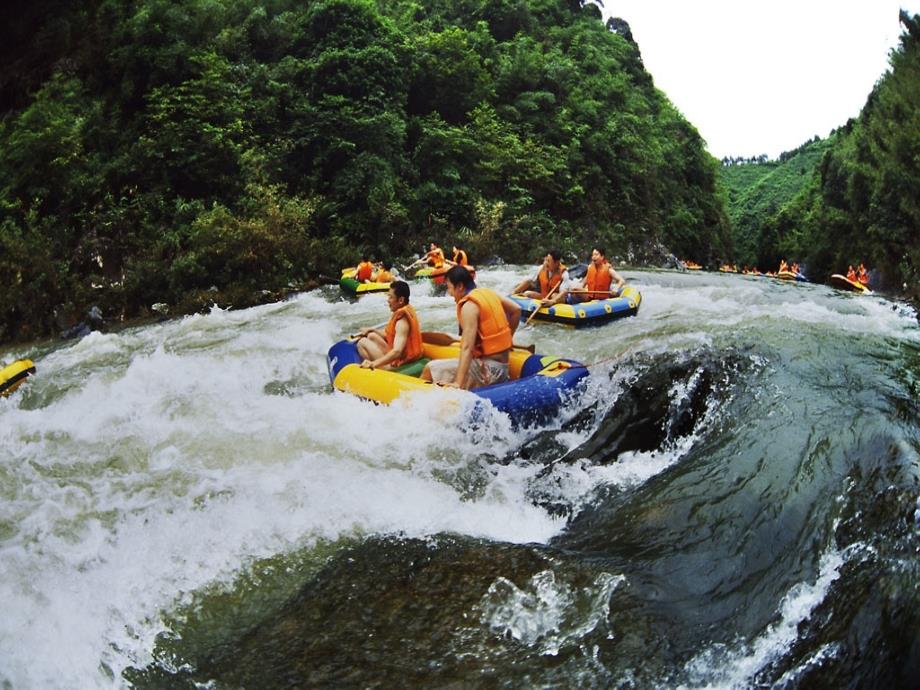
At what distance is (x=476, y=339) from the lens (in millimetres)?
5426

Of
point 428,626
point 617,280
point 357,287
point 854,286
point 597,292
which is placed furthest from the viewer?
point 854,286

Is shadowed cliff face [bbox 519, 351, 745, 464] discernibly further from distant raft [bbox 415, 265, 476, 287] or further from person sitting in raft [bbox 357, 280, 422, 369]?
distant raft [bbox 415, 265, 476, 287]

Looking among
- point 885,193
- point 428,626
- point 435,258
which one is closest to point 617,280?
point 435,258

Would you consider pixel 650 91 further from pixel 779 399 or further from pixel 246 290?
pixel 779 399

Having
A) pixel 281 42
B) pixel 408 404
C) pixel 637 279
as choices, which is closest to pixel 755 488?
pixel 408 404

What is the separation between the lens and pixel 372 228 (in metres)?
15.9

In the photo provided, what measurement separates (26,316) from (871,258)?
69.1ft

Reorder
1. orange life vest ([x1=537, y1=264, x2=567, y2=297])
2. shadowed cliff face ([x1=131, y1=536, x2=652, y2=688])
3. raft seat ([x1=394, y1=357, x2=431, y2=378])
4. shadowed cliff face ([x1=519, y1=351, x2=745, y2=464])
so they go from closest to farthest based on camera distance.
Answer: shadowed cliff face ([x1=131, y1=536, x2=652, y2=688]) < shadowed cliff face ([x1=519, y1=351, x2=745, y2=464]) < raft seat ([x1=394, y1=357, x2=431, y2=378]) < orange life vest ([x1=537, y1=264, x2=567, y2=297])

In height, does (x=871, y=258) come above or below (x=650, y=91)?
below

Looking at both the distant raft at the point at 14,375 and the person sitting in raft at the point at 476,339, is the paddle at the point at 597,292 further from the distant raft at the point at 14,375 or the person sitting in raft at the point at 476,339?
the distant raft at the point at 14,375

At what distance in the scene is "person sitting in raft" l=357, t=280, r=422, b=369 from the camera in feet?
19.0

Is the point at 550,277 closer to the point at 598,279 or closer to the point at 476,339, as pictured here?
the point at 598,279

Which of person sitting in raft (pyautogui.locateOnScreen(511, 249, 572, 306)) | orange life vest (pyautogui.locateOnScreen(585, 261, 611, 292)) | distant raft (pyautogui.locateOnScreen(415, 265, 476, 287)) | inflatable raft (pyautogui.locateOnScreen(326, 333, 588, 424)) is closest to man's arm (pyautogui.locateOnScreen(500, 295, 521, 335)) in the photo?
inflatable raft (pyautogui.locateOnScreen(326, 333, 588, 424))

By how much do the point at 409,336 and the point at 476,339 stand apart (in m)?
0.77
